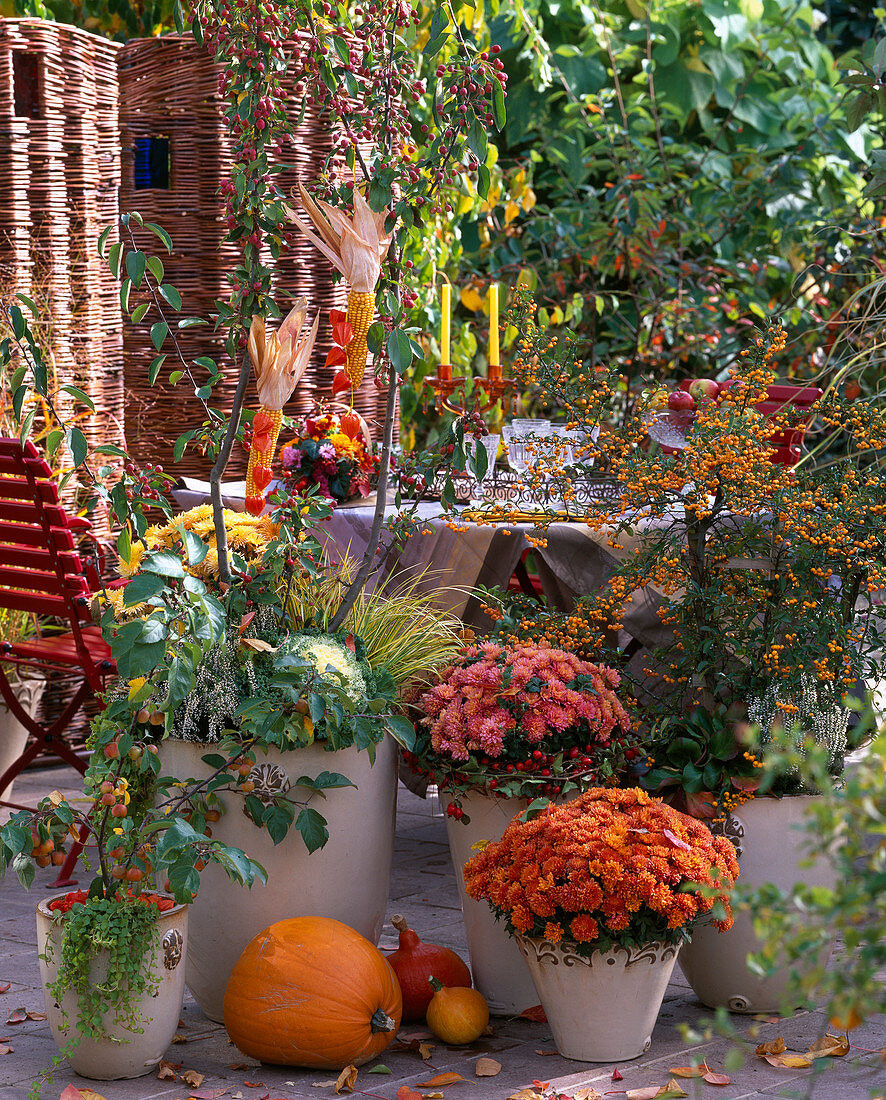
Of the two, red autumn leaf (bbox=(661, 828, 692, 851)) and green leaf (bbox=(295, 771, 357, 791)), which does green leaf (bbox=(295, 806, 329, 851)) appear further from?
red autumn leaf (bbox=(661, 828, 692, 851))

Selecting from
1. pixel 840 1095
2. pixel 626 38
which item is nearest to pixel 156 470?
pixel 840 1095

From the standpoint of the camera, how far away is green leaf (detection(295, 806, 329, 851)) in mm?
2752

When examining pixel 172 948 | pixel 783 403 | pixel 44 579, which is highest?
pixel 783 403

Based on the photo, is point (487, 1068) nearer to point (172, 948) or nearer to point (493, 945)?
point (493, 945)

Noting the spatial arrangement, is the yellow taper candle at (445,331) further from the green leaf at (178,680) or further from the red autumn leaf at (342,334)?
the green leaf at (178,680)

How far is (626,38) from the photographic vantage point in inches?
299

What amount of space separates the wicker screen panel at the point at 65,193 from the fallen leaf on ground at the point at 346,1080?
3.11m

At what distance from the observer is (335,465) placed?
3.99 m

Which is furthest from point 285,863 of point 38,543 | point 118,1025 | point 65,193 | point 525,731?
point 65,193

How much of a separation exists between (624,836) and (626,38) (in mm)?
6020

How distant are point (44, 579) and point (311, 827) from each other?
150 centimetres

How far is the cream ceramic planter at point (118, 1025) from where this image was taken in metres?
2.61

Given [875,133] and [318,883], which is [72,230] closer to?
[318,883]

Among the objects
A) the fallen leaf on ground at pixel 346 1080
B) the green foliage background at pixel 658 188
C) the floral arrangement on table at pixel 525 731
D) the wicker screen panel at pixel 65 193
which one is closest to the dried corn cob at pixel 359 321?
the floral arrangement on table at pixel 525 731
